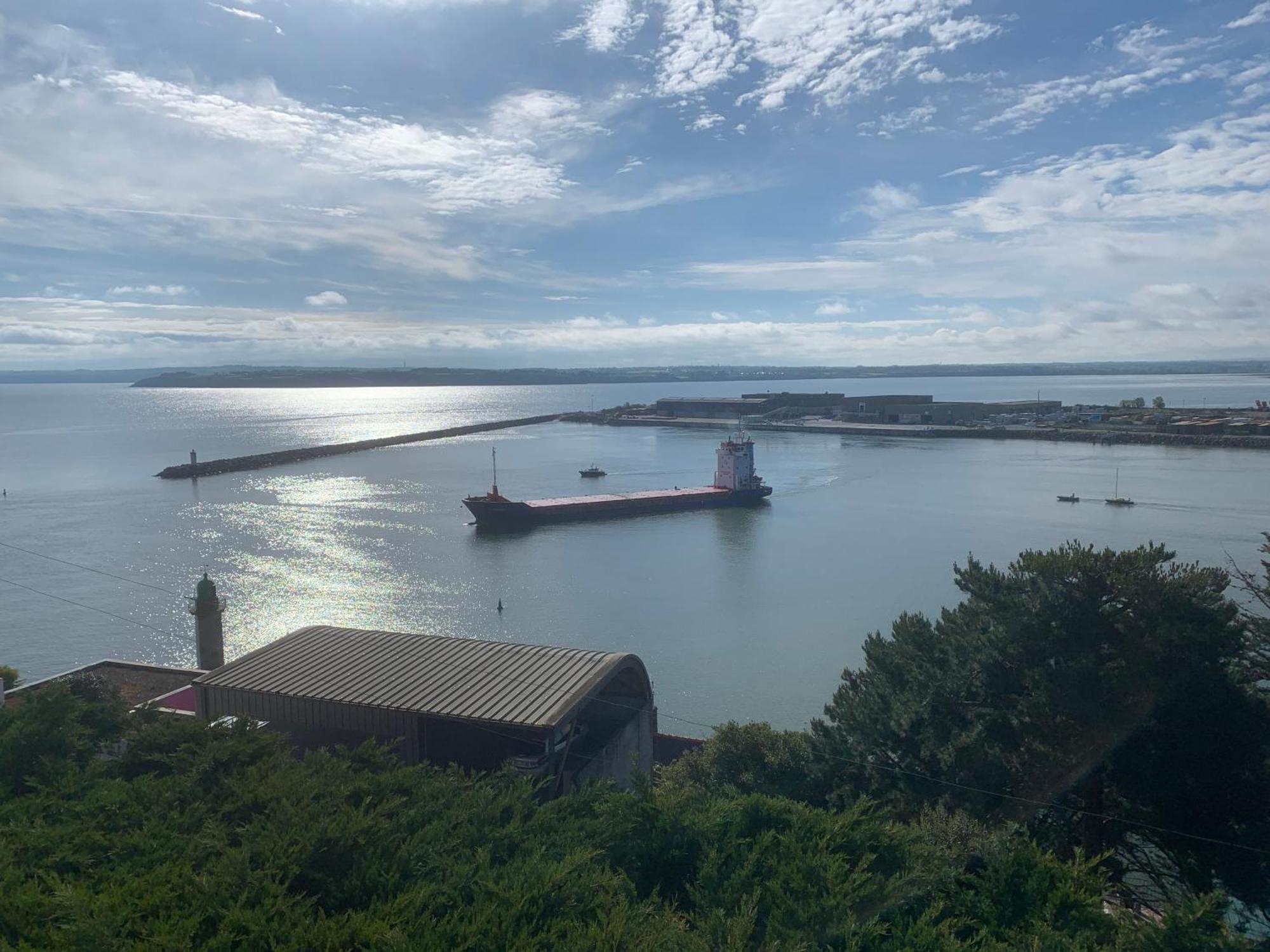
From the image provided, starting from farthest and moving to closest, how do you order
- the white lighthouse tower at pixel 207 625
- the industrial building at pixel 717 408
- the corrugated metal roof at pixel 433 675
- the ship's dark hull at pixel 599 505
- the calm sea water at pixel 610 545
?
the industrial building at pixel 717 408, the ship's dark hull at pixel 599 505, the calm sea water at pixel 610 545, the white lighthouse tower at pixel 207 625, the corrugated metal roof at pixel 433 675

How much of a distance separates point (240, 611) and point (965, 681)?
12573mm

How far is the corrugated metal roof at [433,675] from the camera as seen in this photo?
534cm

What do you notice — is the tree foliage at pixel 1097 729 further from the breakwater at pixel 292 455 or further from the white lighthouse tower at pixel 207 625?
the breakwater at pixel 292 455

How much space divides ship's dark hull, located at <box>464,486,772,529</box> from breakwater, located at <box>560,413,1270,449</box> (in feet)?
77.0

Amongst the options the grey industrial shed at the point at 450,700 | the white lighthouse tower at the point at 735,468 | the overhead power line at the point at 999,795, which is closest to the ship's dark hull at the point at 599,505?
the white lighthouse tower at the point at 735,468

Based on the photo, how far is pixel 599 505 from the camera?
25.4 metres

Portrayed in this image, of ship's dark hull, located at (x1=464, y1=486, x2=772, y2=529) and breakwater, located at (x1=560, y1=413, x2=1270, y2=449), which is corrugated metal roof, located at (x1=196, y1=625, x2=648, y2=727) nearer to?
ship's dark hull, located at (x1=464, y1=486, x2=772, y2=529)

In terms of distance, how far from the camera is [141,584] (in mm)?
16172

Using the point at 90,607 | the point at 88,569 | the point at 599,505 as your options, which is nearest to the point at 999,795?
the point at 90,607

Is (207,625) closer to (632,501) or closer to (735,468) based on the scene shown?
(632,501)

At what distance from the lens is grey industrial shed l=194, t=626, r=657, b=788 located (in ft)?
17.6

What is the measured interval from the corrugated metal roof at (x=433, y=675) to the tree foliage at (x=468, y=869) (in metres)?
0.93

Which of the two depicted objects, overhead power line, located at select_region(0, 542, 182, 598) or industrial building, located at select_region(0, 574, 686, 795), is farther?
overhead power line, located at select_region(0, 542, 182, 598)

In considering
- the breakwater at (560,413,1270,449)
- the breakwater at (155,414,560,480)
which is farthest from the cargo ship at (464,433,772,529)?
the breakwater at (560,413,1270,449)
